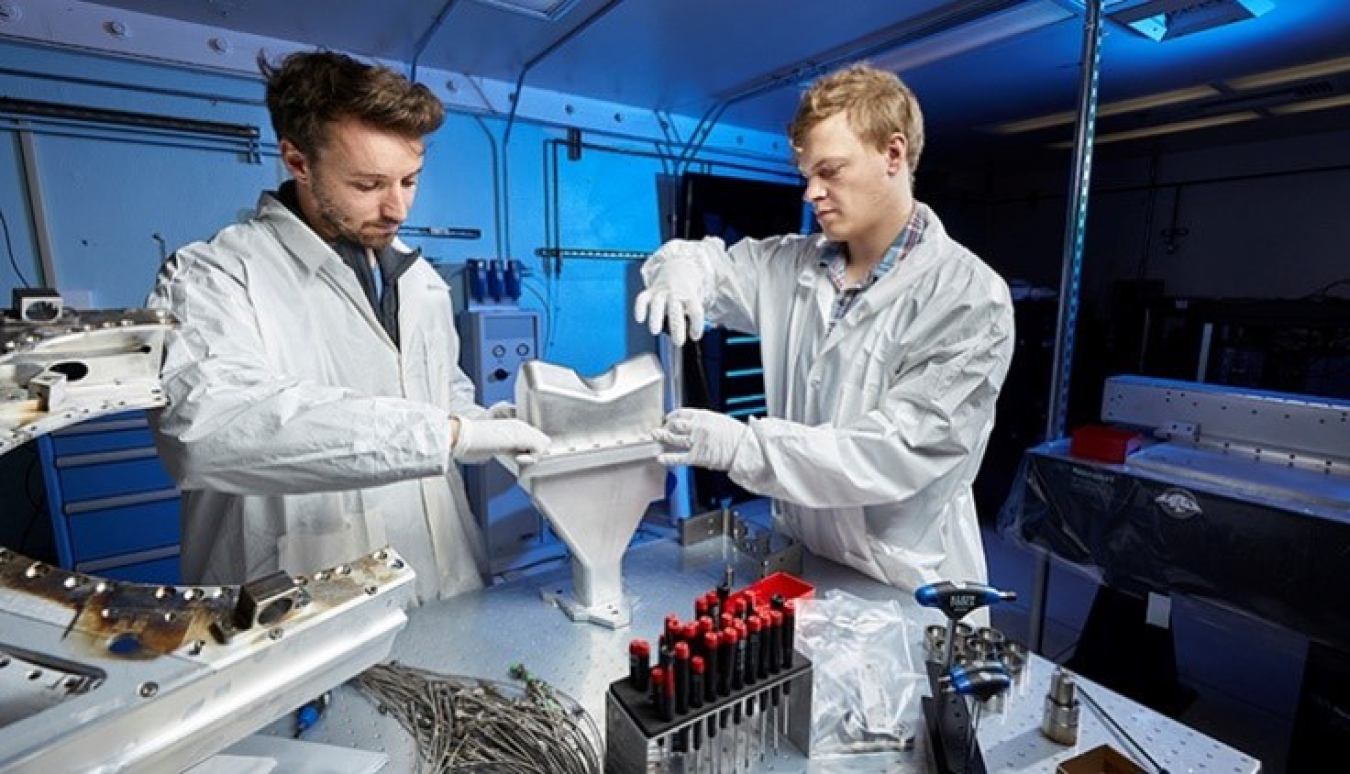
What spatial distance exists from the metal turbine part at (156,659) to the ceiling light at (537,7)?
207 centimetres

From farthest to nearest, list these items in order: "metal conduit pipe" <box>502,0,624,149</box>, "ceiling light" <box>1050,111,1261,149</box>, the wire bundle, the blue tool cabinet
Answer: "ceiling light" <box>1050,111,1261,149</box>, "metal conduit pipe" <box>502,0,624,149</box>, the blue tool cabinet, the wire bundle

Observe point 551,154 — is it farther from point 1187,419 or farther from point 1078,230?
point 1187,419

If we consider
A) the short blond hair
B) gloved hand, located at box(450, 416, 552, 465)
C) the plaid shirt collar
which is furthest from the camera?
the plaid shirt collar

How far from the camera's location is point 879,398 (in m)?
1.21

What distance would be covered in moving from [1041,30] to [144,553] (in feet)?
11.9

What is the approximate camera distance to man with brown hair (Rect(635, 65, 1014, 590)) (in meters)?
1.05

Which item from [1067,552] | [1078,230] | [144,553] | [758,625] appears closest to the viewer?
[758,625]

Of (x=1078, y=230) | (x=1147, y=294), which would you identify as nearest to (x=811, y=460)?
(x=1078, y=230)

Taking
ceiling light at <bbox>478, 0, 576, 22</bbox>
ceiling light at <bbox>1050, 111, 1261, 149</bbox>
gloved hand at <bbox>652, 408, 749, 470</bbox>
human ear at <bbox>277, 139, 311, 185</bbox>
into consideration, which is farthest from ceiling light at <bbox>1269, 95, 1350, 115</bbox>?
human ear at <bbox>277, 139, 311, 185</bbox>

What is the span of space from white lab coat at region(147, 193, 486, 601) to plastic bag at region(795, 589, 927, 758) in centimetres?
59

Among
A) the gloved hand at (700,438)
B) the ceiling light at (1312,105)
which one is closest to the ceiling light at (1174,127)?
the ceiling light at (1312,105)

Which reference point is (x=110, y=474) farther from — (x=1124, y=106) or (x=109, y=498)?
(x=1124, y=106)

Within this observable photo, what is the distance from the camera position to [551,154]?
3188 mm

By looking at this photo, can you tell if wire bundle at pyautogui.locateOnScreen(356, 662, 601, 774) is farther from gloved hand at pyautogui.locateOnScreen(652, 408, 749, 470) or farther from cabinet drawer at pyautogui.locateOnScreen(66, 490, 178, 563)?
cabinet drawer at pyautogui.locateOnScreen(66, 490, 178, 563)
